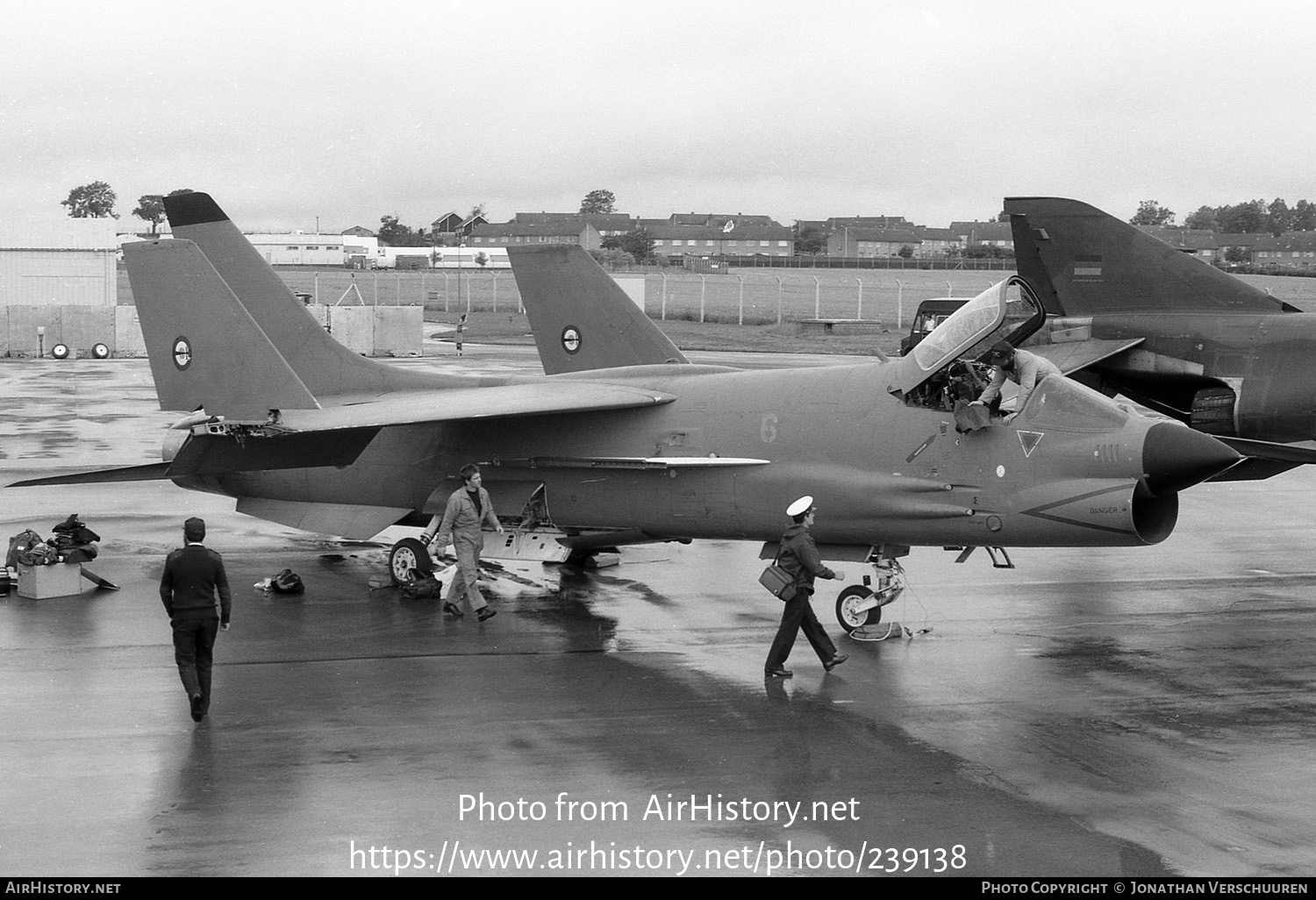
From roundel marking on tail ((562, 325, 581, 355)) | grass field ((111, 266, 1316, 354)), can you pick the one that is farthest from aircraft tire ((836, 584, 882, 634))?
grass field ((111, 266, 1316, 354))

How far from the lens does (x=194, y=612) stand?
9719 millimetres

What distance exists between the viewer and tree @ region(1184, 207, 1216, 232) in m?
114

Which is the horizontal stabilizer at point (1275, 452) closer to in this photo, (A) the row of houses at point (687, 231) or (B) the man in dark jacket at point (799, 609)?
(B) the man in dark jacket at point (799, 609)

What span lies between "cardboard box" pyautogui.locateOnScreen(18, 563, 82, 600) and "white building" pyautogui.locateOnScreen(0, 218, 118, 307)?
40.7m

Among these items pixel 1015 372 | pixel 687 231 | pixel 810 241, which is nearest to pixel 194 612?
pixel 1015 372

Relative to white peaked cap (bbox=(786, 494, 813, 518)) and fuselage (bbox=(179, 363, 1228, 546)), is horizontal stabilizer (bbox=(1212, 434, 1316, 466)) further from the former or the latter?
white peaked cap (bbox=(786, 494, 813, 518))

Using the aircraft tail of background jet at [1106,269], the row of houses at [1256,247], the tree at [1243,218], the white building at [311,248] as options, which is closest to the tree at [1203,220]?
the tree at [1243,218]

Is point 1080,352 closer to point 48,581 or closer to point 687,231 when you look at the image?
point 48,581

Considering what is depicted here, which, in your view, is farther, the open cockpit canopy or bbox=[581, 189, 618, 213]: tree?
bbox=[581, 189, 618, 213]: tree

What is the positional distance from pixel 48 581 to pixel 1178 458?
1072cm

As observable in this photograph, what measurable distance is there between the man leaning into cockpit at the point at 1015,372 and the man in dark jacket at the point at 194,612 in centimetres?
649

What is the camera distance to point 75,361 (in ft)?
154

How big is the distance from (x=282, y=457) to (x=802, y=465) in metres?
5.28

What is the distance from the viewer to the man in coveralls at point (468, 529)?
1294cm
